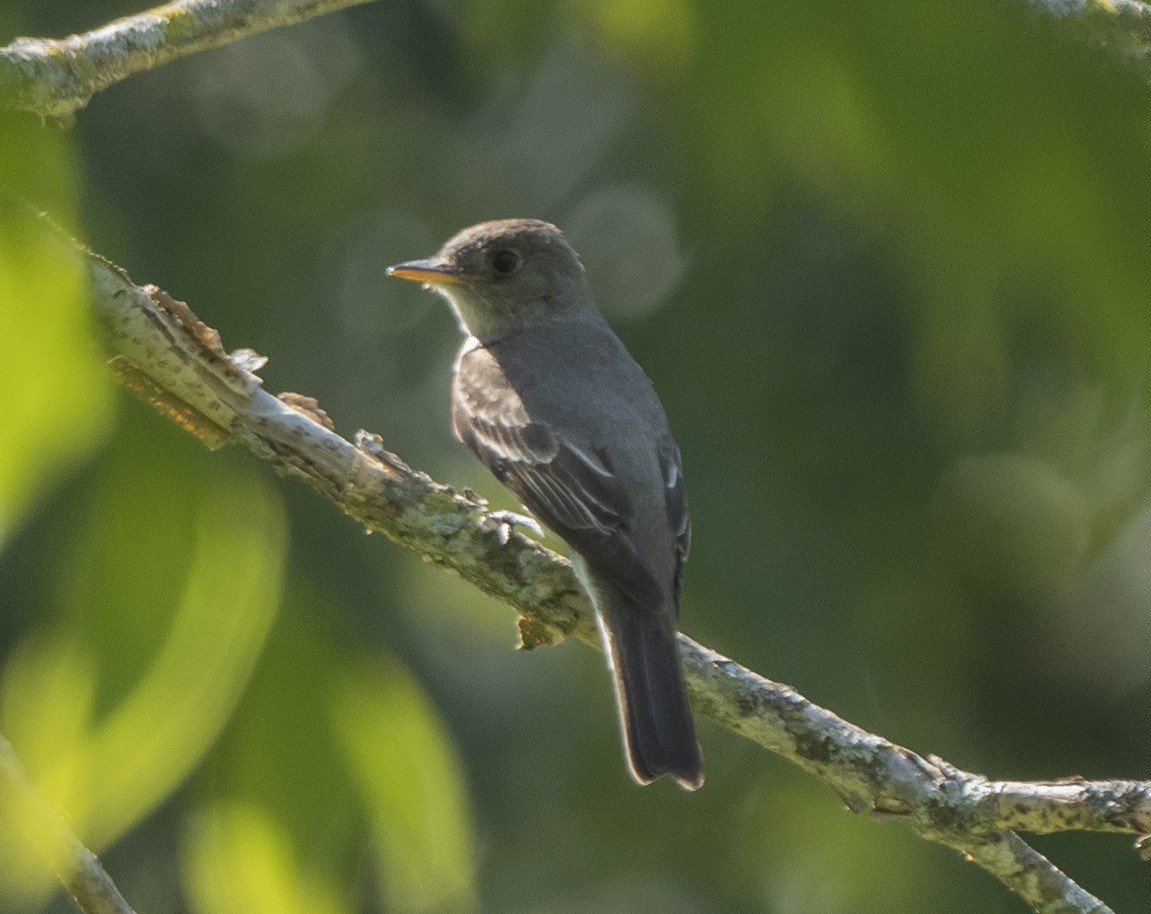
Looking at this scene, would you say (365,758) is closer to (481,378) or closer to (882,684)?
(481,378)

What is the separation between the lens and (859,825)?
540 centimetres

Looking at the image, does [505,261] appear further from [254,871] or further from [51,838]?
[254,871]

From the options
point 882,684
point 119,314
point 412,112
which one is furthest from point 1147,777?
point 119,314

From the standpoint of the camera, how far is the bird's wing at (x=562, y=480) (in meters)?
3.56

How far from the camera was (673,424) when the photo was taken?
543cm

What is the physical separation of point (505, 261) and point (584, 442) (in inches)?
49.5

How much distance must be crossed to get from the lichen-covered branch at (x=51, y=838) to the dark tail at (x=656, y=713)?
1.60 m

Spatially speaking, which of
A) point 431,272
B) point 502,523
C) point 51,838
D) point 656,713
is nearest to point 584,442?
point 502,523

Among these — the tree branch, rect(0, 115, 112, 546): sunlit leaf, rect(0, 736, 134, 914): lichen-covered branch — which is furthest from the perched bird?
rect(0, 115, 112, 546): sunlit leaf

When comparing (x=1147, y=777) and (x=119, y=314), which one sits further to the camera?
(x=1147, y=777)

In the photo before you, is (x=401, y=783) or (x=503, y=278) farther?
(x=503, y=278)

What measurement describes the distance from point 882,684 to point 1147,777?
103 centimetres

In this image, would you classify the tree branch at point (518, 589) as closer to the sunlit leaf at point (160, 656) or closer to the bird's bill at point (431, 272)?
the sunlit leaf at point (160, 656)

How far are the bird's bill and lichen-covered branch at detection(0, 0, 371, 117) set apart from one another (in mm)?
2154
